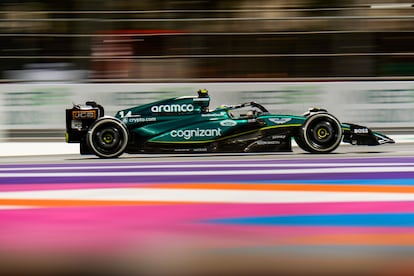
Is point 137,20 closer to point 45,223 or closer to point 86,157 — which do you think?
point 86,157

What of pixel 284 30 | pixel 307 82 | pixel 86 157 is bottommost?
pixel 86 157

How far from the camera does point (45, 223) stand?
4.30 metres

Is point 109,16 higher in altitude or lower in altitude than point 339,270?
higher

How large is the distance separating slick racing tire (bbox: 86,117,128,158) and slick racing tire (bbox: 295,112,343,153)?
2.43m

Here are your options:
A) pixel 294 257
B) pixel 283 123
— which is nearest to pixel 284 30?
pixel 283 123

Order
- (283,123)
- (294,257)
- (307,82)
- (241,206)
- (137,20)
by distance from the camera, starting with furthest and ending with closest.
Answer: (137,20) → (307,82) → (283,123) → (241,206) → (294,257)

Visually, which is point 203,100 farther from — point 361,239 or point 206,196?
point 361,239

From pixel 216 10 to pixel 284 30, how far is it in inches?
61.4

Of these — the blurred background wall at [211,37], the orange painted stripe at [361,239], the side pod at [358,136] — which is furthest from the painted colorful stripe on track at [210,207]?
the blurred background wall at [211,37]

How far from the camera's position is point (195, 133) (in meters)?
9.20

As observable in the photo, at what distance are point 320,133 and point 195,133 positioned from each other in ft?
5.72

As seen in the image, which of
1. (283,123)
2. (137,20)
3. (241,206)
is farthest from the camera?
(137,20)

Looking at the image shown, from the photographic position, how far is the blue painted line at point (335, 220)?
4156mm

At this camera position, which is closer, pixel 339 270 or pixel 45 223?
→ pixel 339 270
